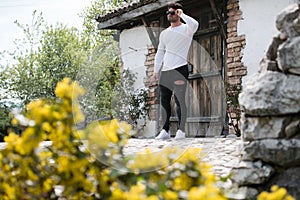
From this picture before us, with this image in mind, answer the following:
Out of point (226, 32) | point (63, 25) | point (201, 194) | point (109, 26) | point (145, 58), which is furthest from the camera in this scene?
point (63, 25)

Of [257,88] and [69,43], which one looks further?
[69,43]

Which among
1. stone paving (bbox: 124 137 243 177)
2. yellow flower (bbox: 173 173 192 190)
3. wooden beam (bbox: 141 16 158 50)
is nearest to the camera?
yellow flower (bbox: 173 173 192 190)

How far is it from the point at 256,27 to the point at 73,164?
192 inches

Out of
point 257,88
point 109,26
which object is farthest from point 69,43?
point 257,88

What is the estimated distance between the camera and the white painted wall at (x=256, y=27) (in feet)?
19.3

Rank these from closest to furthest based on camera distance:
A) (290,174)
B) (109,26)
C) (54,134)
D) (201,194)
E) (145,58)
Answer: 1. (201,194)
2. (54,134)
3. (290,174)
4. (145,58)
5. (109,26)

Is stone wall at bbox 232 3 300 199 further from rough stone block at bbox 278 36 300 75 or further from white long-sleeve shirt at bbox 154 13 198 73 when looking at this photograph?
white long-sleeve shirt at bbox 154 13 198 73

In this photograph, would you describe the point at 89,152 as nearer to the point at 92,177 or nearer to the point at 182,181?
the point at 92,177

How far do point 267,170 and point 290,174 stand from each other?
0.13m

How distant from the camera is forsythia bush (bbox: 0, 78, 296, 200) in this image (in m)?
1.72

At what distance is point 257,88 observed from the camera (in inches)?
104

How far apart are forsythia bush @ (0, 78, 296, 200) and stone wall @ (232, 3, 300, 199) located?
→ 2.91 feet

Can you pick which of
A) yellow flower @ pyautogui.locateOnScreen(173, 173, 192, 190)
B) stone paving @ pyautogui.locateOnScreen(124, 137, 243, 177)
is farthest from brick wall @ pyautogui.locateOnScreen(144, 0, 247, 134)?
yellow flower @ pyautogui.locateOnScreen(173, 173, 192, 190)

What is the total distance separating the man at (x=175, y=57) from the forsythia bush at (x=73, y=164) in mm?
2839
